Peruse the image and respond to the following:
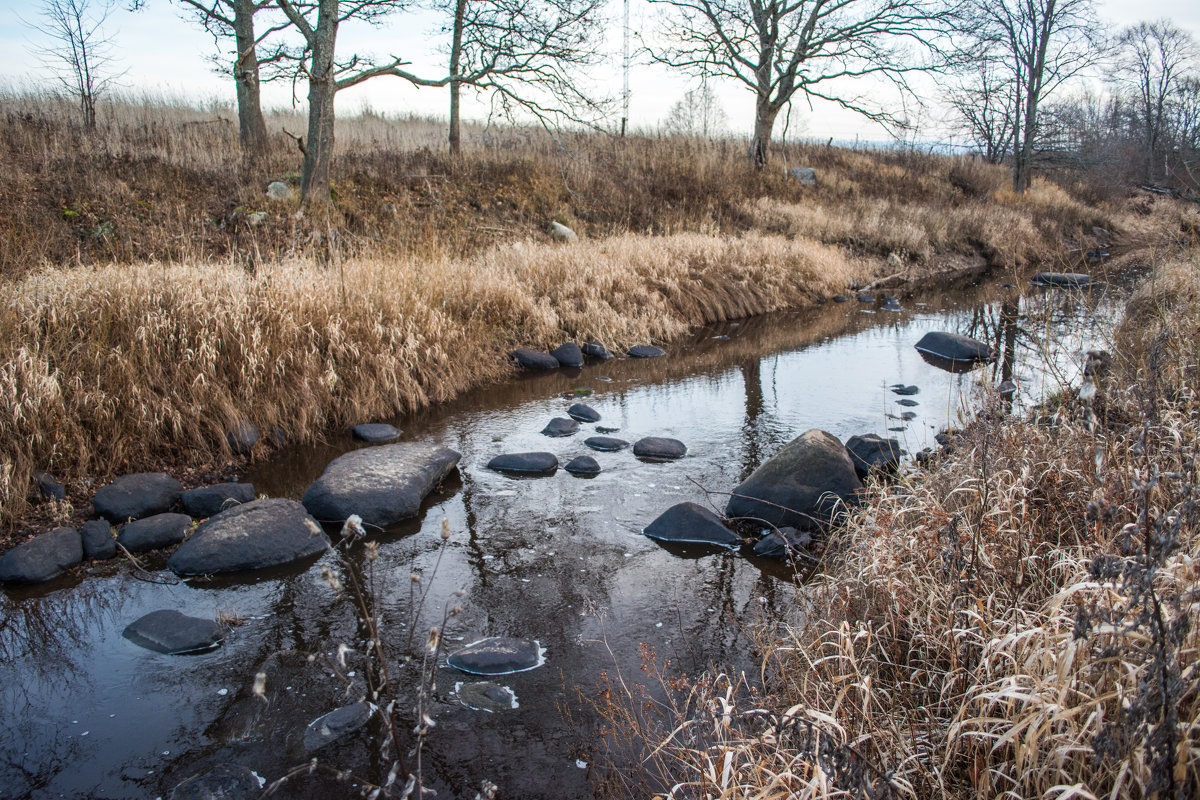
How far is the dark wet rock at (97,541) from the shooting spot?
438 centimetres

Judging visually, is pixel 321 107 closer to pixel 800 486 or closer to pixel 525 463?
pixel 525 463

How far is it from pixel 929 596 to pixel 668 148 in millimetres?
18885

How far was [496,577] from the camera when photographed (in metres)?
4.17

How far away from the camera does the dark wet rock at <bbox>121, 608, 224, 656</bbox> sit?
11.5 feet

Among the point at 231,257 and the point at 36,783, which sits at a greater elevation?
the point at 231,257

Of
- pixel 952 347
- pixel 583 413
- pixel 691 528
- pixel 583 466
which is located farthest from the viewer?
pixel 952 347

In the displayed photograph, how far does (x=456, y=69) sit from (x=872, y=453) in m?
13.1

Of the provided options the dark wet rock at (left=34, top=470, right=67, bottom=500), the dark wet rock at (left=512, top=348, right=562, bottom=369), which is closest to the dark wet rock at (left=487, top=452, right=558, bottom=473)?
the dark wet rock at (left=34, top=470, right=67, bottom=500)

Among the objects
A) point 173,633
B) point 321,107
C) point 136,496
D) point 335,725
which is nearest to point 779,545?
A: point 335,725

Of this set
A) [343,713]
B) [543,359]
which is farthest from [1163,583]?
[543,359]

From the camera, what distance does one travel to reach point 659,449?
6.08 m

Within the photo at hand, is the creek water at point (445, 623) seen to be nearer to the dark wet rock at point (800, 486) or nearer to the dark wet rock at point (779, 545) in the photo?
the dark wet rock at point (779, 545)

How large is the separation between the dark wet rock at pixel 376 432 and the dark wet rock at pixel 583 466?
5.96 ft

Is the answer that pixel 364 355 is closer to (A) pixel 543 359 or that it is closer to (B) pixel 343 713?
(A) pixel 543 359
